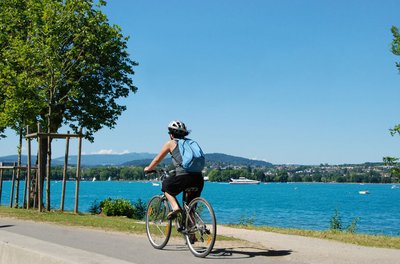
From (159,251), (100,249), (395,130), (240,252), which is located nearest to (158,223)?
(159,251)

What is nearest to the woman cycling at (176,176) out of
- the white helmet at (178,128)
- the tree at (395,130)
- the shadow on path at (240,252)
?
the white helmet at (178,128)

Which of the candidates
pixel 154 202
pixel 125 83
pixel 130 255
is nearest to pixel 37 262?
pixel 130 255

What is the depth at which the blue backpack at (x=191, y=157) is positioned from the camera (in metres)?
9.20

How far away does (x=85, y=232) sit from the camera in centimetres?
1269

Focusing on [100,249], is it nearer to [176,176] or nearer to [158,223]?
[158,223]

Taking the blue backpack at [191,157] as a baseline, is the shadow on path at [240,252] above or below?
below

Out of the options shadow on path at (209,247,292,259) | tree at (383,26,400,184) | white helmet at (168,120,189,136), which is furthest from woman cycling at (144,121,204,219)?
tree at (383,26,400,184)

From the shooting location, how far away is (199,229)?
9.02 metres

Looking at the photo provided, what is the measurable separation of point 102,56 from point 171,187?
17.0m

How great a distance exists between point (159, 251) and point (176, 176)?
52.9 inches

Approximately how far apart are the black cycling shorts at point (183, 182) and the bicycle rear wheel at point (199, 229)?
0.33 meters

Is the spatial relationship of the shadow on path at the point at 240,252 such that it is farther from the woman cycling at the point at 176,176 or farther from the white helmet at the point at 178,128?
the white helmet at the point at 178,128

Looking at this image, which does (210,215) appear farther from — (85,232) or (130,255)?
(85,232)

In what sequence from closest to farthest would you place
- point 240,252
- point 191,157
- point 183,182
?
point 191,157 → point 183,182 → point 240,252
